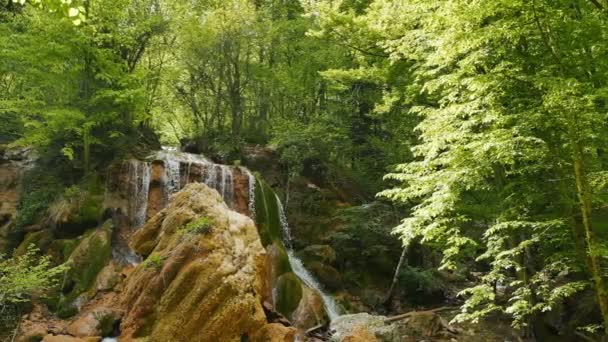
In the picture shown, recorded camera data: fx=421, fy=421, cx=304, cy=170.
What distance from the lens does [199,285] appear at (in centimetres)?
812

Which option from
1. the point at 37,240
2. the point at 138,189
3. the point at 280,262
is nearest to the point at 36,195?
the point at 37,240

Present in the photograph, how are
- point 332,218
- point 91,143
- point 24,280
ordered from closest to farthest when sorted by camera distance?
point 24,280 → point 91,143 → point 332,218

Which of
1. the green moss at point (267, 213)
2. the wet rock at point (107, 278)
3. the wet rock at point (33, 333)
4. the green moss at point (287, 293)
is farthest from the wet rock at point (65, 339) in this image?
the green moss at point (267, 213)

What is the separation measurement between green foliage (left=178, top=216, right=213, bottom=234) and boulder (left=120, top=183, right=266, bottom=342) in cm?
3

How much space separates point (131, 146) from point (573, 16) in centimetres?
1472

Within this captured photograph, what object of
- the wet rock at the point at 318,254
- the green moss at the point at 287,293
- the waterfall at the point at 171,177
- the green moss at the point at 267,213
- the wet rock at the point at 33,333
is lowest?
Answer: the wet rock at the point at 33,333

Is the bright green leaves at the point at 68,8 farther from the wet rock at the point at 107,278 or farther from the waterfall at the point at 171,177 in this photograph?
the waterfall at the point at 171,177

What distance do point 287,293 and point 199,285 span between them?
4636 mm

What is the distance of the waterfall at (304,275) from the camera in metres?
13.3

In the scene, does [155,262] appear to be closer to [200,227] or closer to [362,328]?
[200,227]

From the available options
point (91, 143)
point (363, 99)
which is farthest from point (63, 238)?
point (363, 99)

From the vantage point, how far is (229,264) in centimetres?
850

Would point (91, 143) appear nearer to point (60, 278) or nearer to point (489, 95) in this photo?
point (60, 278)

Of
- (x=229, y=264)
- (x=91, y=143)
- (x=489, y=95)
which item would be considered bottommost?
(x=229, y=264)
